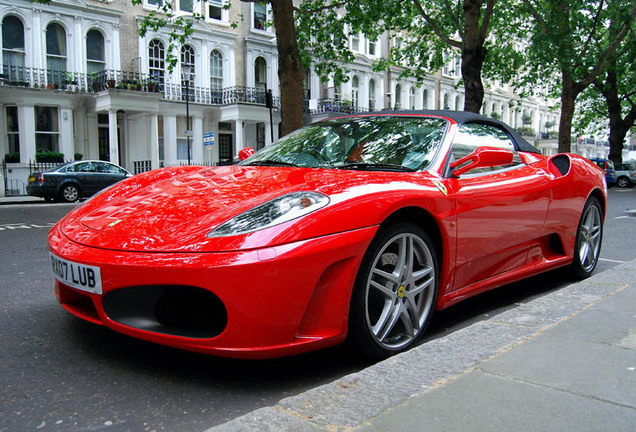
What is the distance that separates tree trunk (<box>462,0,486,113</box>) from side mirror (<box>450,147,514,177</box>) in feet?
46.6

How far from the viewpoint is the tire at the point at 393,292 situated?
8.48 ft

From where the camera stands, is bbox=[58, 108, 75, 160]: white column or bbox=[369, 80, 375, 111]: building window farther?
bbox=[369, 80, 375, 111]: building window

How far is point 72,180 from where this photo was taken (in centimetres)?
1738

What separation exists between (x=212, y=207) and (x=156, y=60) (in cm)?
2489

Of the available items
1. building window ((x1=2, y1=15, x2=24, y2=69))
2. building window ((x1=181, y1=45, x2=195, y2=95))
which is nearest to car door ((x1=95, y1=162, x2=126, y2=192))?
building window ((x1=2, y1=15, x2=24, y2=69))

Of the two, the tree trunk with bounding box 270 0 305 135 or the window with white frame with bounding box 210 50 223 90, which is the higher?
the window with white frame with bounding box 210 50 223 90

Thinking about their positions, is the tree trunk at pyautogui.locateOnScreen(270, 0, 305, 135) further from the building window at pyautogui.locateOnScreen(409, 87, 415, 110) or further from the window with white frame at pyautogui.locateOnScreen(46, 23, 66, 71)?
the building window at pyautogui.locateOnScreen(409, 87, 415, 110)

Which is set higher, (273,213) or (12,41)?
(12,41)

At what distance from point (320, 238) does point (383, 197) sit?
48 centimetres

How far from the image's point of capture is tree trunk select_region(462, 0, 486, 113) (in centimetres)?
1688

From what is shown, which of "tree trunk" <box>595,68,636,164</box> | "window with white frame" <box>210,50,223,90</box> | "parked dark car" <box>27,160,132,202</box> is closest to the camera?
"parked dark car" <box>27,160,132,202</box>

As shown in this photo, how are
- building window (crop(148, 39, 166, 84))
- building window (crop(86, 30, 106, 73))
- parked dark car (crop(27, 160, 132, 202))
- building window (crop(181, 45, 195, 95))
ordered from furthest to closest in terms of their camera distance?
building window (crop(181, 45, 195, 95)) → building window (crop(148, 39, 166, 84)) → building window (crop(86, 30, 106, 73)) → parked dark car (crop(27, 160, 132, 202))

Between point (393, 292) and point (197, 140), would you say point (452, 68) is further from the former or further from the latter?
point (393, 292)

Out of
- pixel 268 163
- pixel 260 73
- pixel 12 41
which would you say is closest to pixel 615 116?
pixel 260 73
